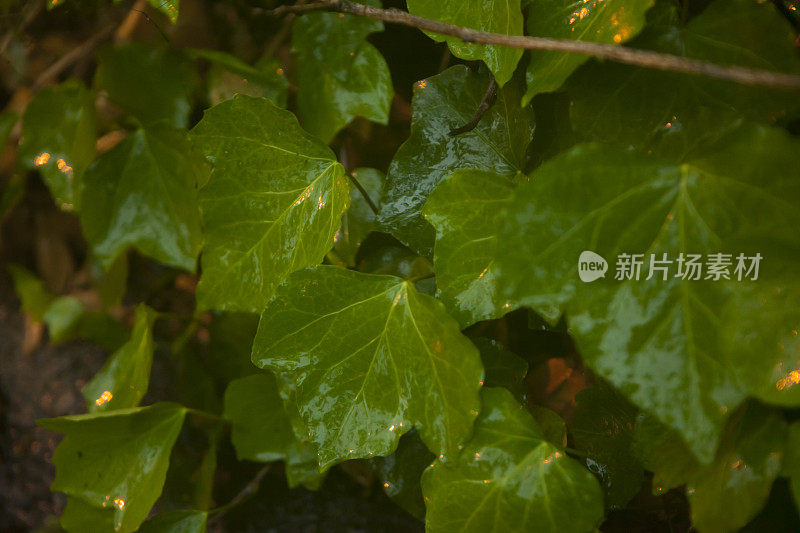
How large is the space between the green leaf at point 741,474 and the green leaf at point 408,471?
0.93ft

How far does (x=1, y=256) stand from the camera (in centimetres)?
135

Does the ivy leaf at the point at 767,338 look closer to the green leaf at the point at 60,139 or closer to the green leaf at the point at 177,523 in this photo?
the green leaf at the point at 177,523

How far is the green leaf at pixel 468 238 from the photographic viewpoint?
1.57ft

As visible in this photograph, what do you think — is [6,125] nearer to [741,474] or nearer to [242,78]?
[242,78]

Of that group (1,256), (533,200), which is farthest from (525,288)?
(1,256)

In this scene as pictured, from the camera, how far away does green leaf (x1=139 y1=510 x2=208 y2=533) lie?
0.70m

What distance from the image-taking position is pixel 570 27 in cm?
47

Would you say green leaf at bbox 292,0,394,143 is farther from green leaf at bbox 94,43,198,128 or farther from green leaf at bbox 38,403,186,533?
green leaf at bbox 38,403,186,533

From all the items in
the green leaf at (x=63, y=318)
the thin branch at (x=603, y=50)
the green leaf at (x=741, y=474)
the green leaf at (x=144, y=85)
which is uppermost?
the thin branch at (x=603, y=50)

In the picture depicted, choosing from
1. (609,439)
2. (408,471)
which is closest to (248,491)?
(408,471)

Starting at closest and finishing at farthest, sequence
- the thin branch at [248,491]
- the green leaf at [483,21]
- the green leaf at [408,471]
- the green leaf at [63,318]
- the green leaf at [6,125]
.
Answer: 1. the green leaf at [483,21]
2. the green leaf at [408,471]
3. the thin branch at [248,491]
4. the green leaf at [6,125]
5. the green leaf at [63,318]

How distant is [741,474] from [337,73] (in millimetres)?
622

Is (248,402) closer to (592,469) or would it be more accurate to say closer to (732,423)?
(592,469)

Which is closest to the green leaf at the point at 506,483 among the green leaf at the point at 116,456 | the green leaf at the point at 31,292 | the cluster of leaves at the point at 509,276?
the cluster of leaves at the point at 509,276
